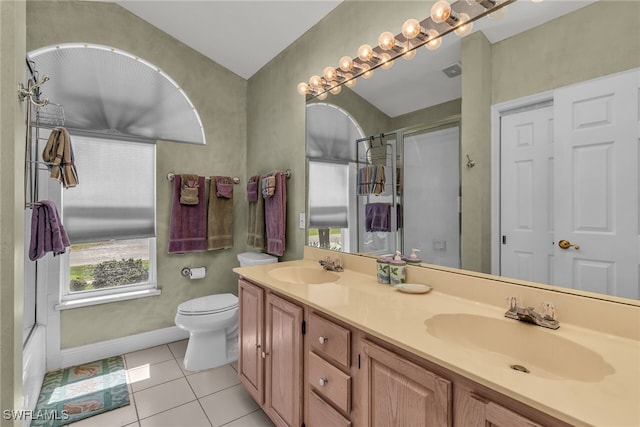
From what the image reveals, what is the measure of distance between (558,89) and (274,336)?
1633 millimetres

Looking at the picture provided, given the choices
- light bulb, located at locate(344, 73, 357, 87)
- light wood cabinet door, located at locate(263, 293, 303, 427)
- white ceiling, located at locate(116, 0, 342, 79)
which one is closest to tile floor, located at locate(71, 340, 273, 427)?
light wood cabinet door, located at locate(263, 293, 303, 427)

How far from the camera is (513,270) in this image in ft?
3.90

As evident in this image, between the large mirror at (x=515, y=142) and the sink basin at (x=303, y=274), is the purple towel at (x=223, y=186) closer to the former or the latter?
the sink basin at (x=303, y=274)

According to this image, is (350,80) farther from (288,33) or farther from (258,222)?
(258,222)

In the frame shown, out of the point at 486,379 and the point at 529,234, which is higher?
the point at 529,234

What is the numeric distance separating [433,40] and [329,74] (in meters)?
0.75

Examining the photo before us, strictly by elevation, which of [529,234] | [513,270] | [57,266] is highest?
[529,234]

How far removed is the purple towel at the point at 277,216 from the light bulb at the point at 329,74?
856mm

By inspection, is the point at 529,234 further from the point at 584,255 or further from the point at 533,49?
the point at 533,49

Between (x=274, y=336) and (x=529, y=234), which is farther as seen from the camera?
(x=274, y=336)

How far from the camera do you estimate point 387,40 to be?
1.62m

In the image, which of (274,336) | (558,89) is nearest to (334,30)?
(558,89)

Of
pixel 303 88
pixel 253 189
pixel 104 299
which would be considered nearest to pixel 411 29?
pixel 303 88

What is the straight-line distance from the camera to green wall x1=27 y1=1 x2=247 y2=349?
235cm
